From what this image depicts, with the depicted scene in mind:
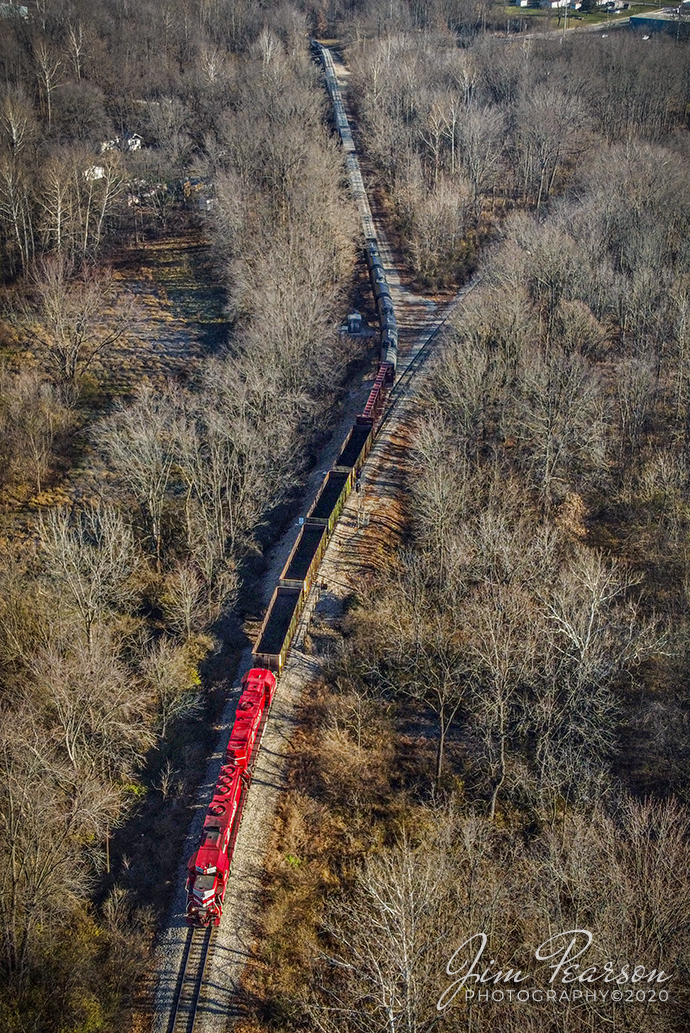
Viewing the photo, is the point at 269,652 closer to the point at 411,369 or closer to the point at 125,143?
the point at 411,369

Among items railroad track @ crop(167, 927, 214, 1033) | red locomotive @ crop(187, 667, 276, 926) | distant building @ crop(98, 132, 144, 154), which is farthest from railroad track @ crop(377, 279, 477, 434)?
distant building @ crop(98, 132, 144, 154)

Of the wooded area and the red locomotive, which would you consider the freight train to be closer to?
the red locomotive

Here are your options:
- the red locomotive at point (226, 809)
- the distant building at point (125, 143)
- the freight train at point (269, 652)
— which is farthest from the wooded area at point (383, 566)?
the freight train at point (269, 652)

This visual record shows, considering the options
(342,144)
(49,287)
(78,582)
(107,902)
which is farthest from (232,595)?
(342,144)

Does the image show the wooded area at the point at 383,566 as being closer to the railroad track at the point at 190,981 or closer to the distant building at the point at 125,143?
the distant building at the point at 125,143

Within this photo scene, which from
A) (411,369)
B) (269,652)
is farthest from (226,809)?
(411,369)

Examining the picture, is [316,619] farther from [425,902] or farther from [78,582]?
[425,902]
